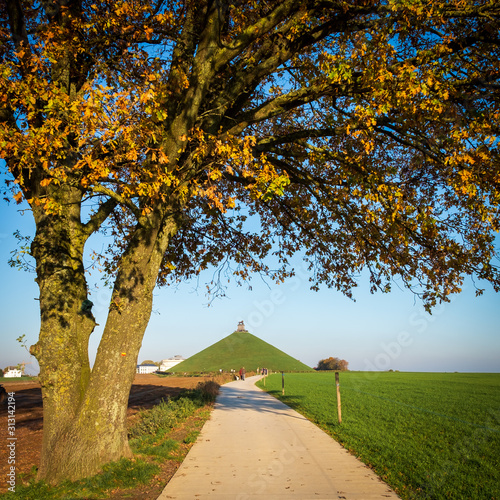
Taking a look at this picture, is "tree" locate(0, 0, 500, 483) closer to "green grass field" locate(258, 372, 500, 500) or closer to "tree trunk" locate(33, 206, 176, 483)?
"tree trunk" locate(33, 206, 176, 483)

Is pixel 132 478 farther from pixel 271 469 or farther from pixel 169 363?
pixel 169 363

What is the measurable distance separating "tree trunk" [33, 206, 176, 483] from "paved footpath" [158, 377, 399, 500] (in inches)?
53.8

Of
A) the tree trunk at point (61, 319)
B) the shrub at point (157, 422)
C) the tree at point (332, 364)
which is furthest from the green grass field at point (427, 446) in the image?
the tree at point (332, 364)

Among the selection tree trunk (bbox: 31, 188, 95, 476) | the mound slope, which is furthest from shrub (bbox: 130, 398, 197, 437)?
the mound slope

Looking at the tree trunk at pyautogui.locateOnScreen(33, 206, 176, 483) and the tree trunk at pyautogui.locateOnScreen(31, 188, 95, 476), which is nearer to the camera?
the tree trunk at pyautogui.locateOnScreen(33, 206, 176, 483)

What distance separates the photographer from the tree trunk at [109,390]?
6.05 meters

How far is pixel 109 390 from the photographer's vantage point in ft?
21.0

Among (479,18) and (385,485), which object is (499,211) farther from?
(385,485)

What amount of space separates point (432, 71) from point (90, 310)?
751cm

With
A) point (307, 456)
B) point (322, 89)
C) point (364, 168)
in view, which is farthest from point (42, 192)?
point (307, 456)

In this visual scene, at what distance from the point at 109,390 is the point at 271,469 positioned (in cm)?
307

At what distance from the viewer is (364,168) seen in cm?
831

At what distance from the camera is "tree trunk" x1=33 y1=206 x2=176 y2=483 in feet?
19.8

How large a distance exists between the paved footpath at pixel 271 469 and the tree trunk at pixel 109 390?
137 centimetres
